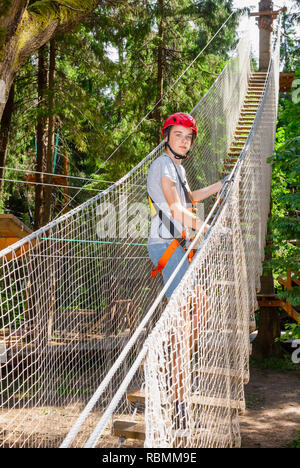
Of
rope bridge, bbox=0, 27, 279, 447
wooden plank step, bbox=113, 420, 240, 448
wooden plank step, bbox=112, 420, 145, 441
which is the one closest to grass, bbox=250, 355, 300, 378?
rope bridge, bbox=0, 27, 279, 447

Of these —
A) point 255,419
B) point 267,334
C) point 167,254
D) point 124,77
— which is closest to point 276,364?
point 267,334

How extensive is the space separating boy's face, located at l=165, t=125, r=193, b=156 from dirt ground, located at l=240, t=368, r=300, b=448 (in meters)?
3.18

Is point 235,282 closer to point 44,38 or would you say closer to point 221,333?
point 221,333

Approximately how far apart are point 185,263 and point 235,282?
486 mm

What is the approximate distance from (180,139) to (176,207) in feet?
1.32

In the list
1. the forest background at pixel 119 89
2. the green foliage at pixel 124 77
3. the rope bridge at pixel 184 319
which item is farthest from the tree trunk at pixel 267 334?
the rope bridge at pixel 184 319

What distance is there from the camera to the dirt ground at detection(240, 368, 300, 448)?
553 centimetres

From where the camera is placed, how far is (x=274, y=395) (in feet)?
23.8

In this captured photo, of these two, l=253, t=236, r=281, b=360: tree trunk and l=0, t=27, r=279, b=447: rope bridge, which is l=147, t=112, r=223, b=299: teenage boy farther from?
l=253, t=236, r=281, b=360: tree trunk

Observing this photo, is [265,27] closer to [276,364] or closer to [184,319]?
[276,364]

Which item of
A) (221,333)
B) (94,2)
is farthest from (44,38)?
(221,333)

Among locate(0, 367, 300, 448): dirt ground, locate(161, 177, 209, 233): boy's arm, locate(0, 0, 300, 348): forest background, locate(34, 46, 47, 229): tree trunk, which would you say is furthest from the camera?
locate(34, 46, 47, 229): tree trunk

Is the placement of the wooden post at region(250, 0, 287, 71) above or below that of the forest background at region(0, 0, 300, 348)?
above

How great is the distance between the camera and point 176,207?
76.7 inches
